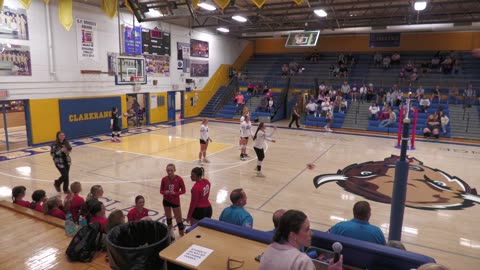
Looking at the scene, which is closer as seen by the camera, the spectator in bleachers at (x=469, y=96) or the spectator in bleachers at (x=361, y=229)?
the spectator in bleachers at (x=361, y=229)

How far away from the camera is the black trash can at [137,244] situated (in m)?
3.35

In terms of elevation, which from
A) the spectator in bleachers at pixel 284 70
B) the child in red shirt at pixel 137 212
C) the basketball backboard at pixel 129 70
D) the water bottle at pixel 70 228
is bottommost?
the water bottle at pixel 70 228

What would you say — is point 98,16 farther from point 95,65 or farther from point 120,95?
point 120,95

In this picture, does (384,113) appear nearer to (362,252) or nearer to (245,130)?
(245,130)

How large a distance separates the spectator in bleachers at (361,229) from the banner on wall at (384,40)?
2590 centimetres

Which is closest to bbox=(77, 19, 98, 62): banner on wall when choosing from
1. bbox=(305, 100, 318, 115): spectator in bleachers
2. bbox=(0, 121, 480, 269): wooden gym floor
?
bbox=(0, 121, 480, 269): wooden gym floor

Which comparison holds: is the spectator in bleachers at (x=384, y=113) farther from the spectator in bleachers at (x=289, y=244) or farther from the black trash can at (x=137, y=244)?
the spectator in bleachers at (x=289, y=244)

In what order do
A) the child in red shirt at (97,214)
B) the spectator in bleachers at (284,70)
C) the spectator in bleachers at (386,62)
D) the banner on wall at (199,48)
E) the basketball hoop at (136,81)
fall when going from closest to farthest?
the child in red shirt at (97,214) < the basketball hoop at (136,81) < the banner on wall at (199,48) < the spectator in bleachers at (386,62) < the spectator in bleachers at (284,70)

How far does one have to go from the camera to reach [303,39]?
1861cm

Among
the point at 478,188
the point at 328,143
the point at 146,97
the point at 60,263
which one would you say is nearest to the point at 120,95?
the point at 146,97

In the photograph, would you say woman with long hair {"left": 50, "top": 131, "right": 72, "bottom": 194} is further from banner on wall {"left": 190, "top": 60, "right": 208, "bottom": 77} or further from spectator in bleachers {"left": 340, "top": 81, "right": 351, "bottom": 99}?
spectator in bleachers {"left": 340, "top": 81, "right": 351, "bottom": 99}

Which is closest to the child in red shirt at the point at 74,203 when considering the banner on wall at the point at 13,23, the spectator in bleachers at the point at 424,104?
the banner on wall at the point at 13,23

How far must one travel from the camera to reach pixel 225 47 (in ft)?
88.5

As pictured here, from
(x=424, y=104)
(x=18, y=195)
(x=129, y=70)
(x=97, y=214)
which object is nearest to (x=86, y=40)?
(x=129, y=70)
